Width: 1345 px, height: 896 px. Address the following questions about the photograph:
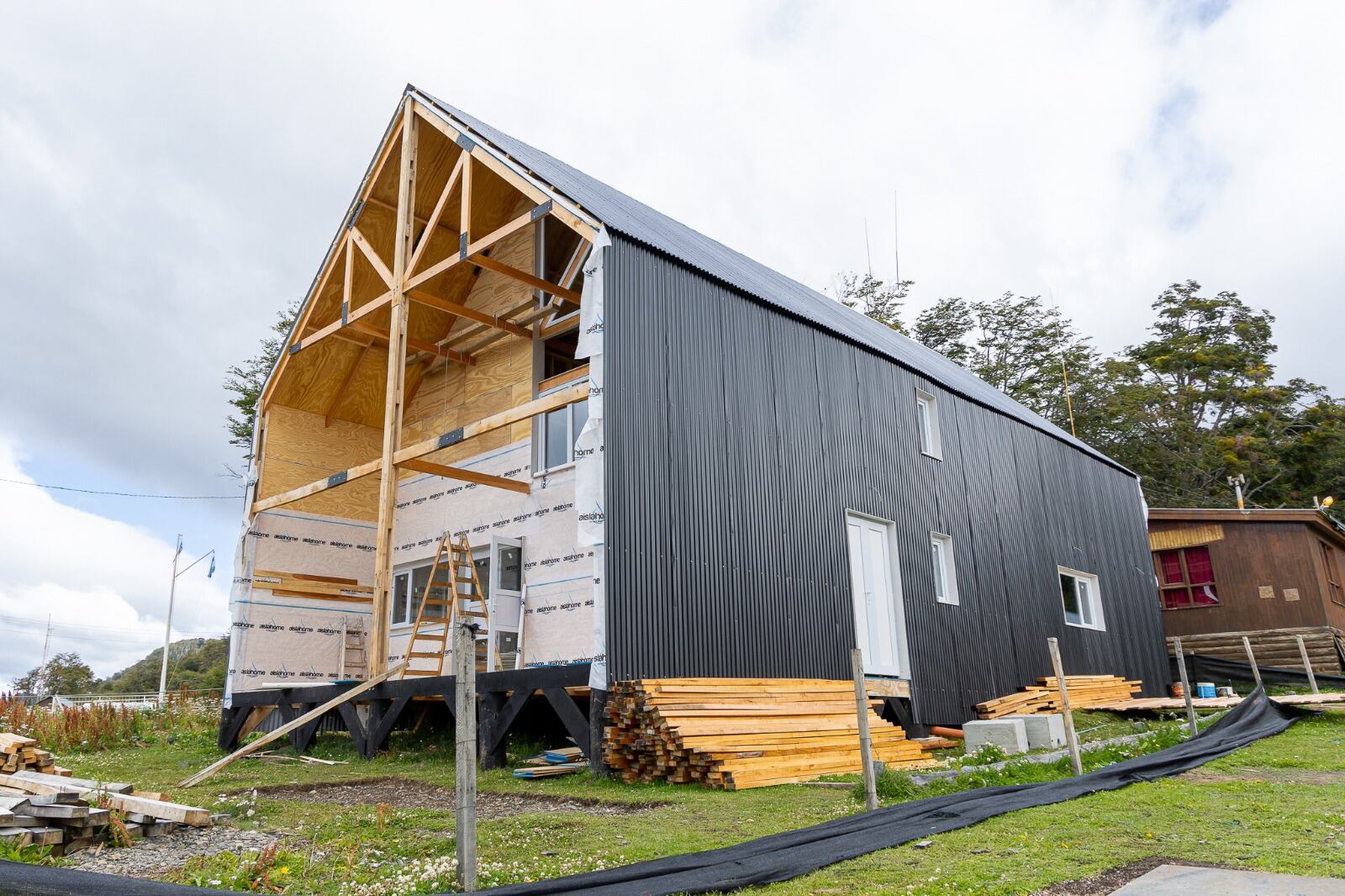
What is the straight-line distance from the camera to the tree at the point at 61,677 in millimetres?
48688

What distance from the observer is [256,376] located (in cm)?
3056

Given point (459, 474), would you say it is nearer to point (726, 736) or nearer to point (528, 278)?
point (528, 278)

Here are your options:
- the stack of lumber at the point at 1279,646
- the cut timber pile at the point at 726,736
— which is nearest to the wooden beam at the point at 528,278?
the cut timber pile at the point at 726,736

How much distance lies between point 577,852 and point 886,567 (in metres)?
8.54

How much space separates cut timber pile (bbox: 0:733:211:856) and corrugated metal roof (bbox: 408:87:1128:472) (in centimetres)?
698

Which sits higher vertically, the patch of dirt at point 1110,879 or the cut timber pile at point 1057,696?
the cut timber pile at point 1057,696

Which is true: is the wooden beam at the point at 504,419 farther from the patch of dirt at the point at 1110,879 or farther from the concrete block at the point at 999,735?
the patch of dirt at the point at 1110,879

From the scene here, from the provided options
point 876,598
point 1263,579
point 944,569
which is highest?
point 1263,579

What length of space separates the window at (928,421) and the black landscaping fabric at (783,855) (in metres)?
7.68

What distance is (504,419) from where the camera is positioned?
35.4 feet

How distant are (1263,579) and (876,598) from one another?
14451mm

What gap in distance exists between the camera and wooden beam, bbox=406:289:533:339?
12984 mm

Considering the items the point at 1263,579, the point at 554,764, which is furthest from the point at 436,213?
the point at 1263,579

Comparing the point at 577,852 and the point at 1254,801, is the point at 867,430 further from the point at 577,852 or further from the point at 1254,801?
the point at 577,852
